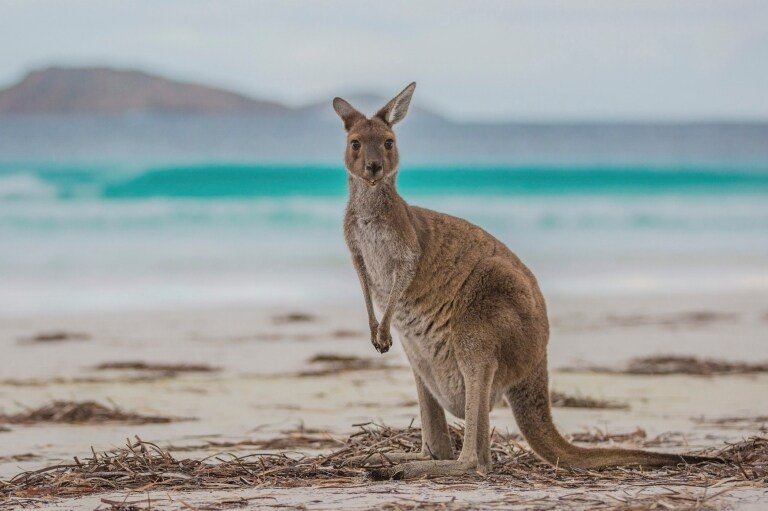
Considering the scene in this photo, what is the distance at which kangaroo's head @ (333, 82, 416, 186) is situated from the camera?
4664 millimetres

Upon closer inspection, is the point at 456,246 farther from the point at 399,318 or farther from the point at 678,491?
the point at 678,491

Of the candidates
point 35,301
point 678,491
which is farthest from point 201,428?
point 35,301

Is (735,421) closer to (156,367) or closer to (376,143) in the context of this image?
(376,143)

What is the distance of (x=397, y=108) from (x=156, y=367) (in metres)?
4.33

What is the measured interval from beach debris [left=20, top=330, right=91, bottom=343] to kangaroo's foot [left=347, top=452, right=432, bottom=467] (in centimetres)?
570

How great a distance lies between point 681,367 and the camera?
8281mm

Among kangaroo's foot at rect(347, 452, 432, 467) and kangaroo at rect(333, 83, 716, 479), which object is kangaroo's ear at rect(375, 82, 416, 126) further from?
kangaroo's foot at rect(347, 452, 432, 467)

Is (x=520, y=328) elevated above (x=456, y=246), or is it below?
below

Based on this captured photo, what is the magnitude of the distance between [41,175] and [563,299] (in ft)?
58.1

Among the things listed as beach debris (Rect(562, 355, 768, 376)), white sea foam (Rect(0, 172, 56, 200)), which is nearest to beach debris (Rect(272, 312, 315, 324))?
beach debris (Rect(562, 355, 768, 376))

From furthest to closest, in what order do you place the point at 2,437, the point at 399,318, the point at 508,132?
the point at 508,132
the point at 2,437
the point at 399,318

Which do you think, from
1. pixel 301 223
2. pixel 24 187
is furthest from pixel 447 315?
pixel 24 187

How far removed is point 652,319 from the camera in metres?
11.3

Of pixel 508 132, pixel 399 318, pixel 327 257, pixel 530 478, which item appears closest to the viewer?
pixel 530 478
